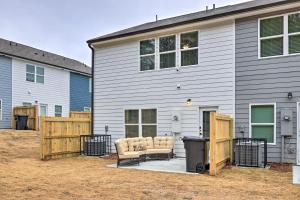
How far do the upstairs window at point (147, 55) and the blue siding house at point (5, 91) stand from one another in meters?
11.3

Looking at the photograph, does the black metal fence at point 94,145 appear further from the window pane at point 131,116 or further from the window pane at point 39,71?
the window pane at point 39,71

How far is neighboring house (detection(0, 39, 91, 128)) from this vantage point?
68.2 feet

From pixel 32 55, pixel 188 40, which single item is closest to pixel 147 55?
pixel 188 40

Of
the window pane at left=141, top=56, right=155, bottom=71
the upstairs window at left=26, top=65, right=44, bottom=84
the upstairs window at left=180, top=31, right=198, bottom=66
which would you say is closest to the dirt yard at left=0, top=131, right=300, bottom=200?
the window pane at left=141, top=56, right=155, bottom=71

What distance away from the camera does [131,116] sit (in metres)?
13.9

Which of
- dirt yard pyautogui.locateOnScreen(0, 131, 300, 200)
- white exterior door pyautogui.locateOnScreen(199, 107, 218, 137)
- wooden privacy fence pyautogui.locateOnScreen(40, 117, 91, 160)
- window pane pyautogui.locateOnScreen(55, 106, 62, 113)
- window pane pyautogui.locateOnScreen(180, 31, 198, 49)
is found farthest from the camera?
window pane pyautogui.locateOnScreen(55, 106, 62, 113)

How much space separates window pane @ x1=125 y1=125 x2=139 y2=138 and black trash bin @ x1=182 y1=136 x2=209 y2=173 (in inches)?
174

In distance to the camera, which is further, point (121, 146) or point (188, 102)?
point (188, 102)

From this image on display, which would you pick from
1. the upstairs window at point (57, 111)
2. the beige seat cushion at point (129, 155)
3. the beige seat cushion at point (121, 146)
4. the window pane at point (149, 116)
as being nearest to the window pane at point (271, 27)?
the window pane at point (149, 116)

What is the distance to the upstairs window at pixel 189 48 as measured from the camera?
40.7ft

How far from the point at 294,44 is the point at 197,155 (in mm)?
4872

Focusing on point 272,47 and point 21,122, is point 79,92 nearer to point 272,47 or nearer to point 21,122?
point 21,122

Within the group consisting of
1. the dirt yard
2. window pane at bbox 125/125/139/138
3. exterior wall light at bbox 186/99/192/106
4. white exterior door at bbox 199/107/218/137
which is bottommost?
the dirt yard

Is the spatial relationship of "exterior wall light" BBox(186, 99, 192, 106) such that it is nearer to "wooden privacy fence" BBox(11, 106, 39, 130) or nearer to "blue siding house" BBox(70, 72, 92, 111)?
"wooden privacy fence" BBox(11, 106, 39, 130)
